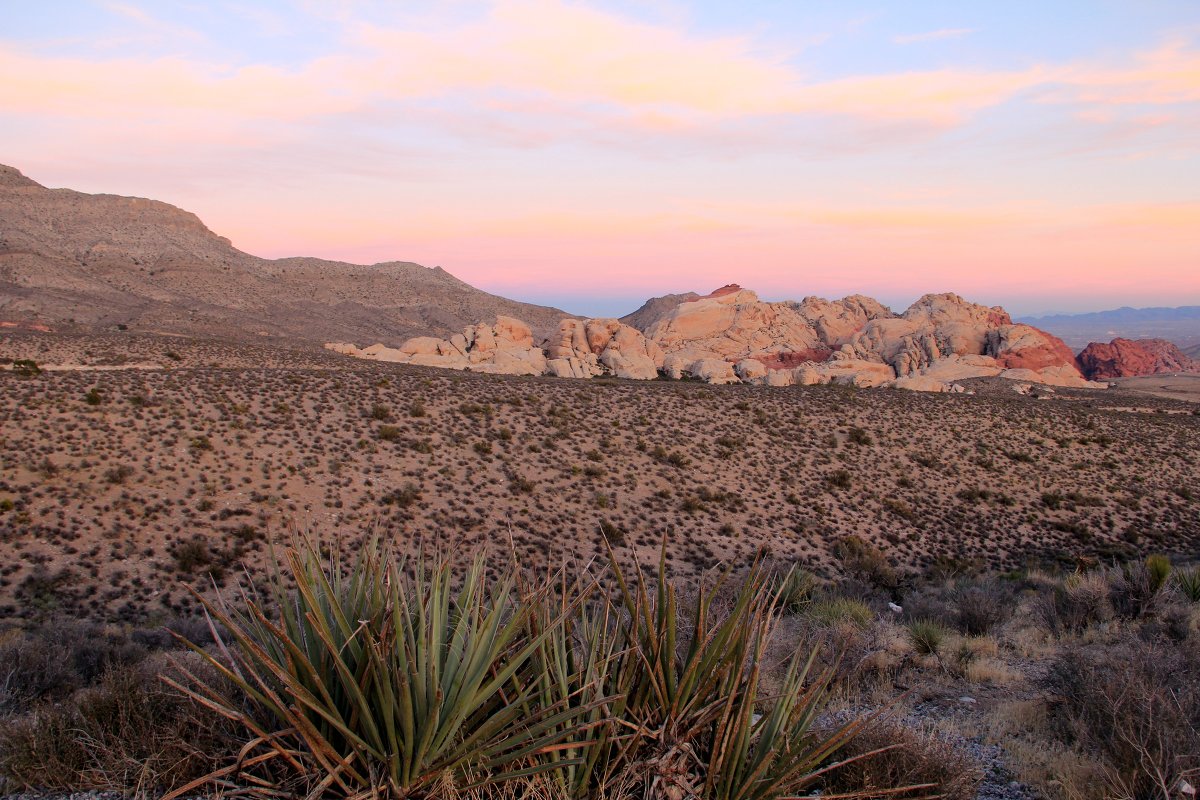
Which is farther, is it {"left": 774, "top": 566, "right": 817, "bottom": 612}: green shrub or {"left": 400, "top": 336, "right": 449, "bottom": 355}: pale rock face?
{"left": 400, "top": 336, "right": 449, "bottom": 355}: pale rock face

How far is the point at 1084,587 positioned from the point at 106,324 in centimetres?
6999

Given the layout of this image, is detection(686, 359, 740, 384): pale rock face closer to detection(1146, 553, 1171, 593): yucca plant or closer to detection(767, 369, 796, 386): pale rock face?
detection(767, 369, 796, 386): pale rock face

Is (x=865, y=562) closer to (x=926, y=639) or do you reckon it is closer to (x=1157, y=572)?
(x=1157, y=572)

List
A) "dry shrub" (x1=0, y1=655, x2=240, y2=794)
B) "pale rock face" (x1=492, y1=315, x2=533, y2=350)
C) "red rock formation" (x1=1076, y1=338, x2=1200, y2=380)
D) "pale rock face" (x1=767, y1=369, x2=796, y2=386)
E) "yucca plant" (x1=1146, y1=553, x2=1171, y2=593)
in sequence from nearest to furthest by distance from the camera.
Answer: "dry shrub" (x1=0, y1=655, x2=240, y2=794)
"yucca plant" (x1=1146, y1=553, x2=1171, y2=593)
"pale rock face" (x1=767, y1=369, x2=796, y2=386)
"pale rock face" (x1=492, y1=315, x2=533, y2=350)
"red rock formation" (x1=1076, y1=338, x2=1200, y2=380)

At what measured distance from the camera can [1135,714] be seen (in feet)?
16.0

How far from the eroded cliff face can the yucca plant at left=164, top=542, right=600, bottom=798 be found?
158ft

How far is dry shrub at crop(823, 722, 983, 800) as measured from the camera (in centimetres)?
405

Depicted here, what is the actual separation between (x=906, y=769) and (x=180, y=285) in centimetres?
9251

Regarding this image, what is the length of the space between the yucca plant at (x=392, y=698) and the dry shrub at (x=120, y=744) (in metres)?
0.21

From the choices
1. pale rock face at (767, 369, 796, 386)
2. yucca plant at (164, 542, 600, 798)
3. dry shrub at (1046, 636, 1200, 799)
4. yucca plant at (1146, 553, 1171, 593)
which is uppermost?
yucca plant at (164, 542, 600, 798)

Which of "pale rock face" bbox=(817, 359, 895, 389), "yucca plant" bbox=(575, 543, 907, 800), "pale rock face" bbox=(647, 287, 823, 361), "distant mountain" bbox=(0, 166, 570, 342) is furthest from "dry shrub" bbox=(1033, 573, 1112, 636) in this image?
"pale rock face" bbox=(647, 287, 823, 361)

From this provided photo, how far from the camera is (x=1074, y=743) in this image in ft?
16.8

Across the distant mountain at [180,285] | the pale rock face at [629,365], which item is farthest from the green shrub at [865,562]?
the distant mountain at [180,285]

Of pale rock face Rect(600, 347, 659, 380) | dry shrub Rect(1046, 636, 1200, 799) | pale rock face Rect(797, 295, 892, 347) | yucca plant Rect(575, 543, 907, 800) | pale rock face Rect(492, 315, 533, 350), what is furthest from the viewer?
pale rock face Rect(797, 295, 892, 347)
